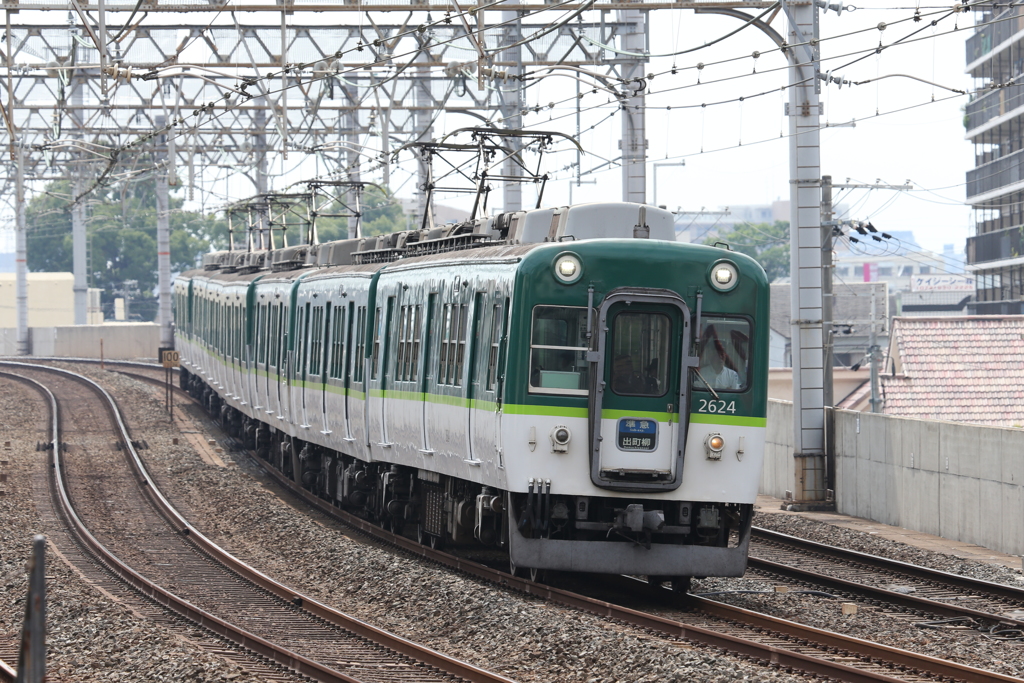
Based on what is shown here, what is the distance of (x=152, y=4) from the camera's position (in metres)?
20.9

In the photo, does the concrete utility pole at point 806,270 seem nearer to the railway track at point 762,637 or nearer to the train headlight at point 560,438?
the railway track at point 762,637

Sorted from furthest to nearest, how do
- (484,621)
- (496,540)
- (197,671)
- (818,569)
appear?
(818,569) < (496,540) < (484,621) < (197,671)

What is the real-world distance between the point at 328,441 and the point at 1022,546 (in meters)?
8.79

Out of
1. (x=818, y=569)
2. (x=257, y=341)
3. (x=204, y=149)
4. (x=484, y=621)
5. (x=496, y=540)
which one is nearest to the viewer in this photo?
(x=484, y=621)

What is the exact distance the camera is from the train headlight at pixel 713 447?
39.8 ft

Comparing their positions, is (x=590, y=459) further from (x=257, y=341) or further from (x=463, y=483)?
(x=257, y=341)

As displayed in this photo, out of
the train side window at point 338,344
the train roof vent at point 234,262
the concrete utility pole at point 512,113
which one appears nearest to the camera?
the train side window at point 338,344

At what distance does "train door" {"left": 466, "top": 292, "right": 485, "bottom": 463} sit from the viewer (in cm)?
1328

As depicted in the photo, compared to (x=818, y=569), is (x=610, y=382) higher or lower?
higher

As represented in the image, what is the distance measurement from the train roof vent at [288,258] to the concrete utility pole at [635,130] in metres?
5.69

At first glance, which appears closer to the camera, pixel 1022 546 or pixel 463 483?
pixel 463 483

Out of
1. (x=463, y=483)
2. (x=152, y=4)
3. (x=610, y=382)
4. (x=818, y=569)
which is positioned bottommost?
(x=818, y=569)

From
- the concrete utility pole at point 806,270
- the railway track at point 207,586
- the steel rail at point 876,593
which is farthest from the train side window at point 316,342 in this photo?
the steel rail at point 876,593

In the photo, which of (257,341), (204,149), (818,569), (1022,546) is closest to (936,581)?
(818,569)
